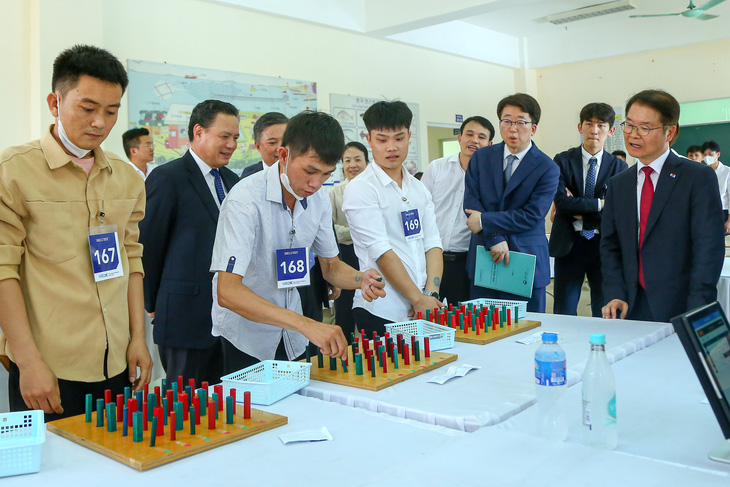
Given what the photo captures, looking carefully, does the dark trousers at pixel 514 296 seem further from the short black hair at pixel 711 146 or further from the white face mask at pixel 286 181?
the short black hair at pixel 711 146

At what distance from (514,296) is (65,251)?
205 cm

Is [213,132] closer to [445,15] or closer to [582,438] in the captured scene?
[582,438]

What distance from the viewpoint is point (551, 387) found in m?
1.28

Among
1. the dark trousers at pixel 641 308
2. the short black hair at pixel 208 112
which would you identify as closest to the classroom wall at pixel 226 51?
the short black hair at pixel 208 112

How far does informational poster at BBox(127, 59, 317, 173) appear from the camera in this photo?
191 inches

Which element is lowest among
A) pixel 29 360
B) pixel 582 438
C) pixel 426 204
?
pixel 582 438

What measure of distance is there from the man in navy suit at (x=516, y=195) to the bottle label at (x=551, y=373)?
1.57 metres

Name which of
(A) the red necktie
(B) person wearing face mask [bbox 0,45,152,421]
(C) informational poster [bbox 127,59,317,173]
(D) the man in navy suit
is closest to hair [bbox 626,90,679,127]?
(A) the red necktie

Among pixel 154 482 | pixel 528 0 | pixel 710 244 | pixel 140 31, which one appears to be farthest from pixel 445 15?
pixel 154 482

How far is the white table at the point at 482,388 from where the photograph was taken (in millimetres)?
1360

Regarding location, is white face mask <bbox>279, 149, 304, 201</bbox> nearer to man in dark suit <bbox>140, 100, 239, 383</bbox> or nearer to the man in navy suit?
man in dark suit <bbox>140, 100, 239, 383</bbox>

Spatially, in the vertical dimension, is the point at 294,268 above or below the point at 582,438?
above

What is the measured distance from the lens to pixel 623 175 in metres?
2.50

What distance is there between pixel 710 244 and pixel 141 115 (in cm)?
416
